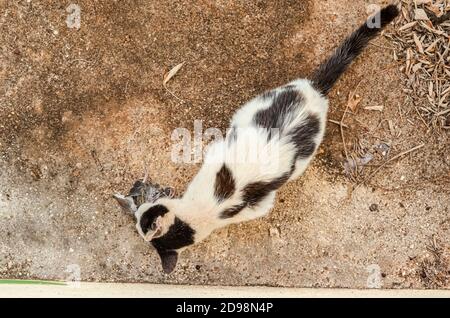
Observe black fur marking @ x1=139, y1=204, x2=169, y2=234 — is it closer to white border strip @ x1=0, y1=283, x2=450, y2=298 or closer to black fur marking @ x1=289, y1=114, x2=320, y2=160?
white border strip @ x1=0, y1=283, x2=450, y2=298

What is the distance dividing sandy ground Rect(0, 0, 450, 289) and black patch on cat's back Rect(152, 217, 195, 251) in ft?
1.93

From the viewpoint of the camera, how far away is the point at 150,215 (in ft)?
9.61

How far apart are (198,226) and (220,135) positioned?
0.84m

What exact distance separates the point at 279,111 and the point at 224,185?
55 centimetres

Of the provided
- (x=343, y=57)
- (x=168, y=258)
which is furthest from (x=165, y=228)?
(x=343, y=57)

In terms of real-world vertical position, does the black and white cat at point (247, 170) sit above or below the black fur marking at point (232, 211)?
above

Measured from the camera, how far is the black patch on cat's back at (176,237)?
2.92 meters

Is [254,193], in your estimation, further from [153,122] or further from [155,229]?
[153,122]

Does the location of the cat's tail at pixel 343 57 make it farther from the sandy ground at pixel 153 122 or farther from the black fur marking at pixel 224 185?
the black fur marking at pixel 224 185

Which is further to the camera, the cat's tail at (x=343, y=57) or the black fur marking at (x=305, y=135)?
the cat's tail at (x=343, y=57)

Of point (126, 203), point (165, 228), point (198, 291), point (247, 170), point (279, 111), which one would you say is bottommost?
point (198, 291)

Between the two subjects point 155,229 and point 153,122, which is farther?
point 153,122

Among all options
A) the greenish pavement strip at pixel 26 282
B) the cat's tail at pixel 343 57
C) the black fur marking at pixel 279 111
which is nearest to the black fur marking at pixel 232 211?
the black fur marking at pixel 279 111

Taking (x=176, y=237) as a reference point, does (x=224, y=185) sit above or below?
above
